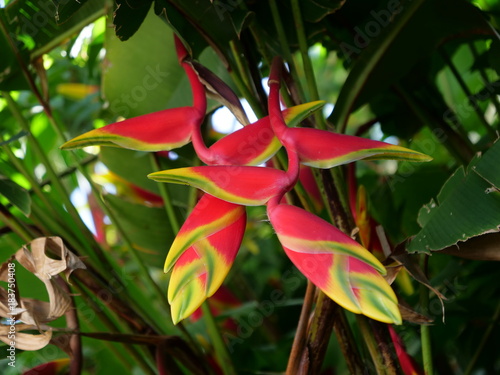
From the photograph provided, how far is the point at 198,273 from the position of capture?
0.31 metres

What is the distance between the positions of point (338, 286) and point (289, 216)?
0.05 metres

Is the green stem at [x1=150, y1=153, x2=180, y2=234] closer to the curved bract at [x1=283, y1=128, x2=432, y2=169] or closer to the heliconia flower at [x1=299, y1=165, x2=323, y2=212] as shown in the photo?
the heliconia flower at [x1=299, y1=165, x2=323, y2=212]

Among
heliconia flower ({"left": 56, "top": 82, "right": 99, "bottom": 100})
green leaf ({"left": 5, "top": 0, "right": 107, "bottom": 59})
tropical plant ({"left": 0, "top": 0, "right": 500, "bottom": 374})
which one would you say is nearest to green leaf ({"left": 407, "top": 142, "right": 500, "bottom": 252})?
tropical plant ({"left": 0, "top": 0, "right": 500, "bottom": 374})

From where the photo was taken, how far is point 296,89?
50 centimetres

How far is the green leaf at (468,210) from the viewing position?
0.40 metres

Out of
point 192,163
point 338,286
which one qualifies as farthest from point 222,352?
point 338,286

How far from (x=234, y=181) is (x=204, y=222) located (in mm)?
28

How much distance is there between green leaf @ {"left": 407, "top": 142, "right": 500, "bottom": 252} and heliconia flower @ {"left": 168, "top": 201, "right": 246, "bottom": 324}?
0.17 metres

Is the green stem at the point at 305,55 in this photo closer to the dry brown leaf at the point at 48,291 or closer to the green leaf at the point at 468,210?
the green leaf at the point at 468,210

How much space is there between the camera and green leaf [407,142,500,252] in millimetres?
400

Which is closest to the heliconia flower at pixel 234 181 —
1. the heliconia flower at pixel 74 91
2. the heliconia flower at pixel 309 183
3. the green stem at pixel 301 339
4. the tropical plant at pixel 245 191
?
the tropical plant at pixel 245 191

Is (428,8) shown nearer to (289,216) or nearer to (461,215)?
(461,215)

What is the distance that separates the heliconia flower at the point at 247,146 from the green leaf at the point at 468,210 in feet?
0.46

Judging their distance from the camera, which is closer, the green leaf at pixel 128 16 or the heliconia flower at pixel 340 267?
the heliconia flower at pixel 340 267
